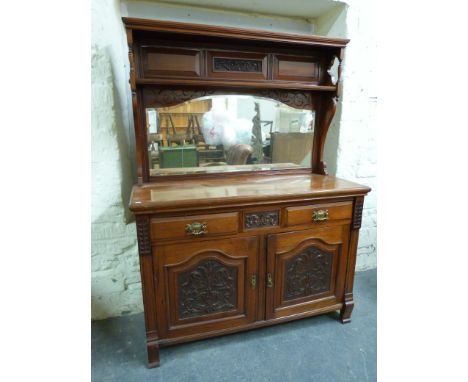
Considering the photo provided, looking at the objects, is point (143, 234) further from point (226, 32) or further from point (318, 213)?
point (226, 32)

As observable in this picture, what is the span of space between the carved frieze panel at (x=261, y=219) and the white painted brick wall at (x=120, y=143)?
0.76 m

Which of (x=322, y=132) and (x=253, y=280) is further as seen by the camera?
(x=322, y=132)

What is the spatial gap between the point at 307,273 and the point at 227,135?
0.93 metres

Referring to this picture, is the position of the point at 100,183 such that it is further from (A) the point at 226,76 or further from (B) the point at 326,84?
(B) the point at 326,84

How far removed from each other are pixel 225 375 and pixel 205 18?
1989mm

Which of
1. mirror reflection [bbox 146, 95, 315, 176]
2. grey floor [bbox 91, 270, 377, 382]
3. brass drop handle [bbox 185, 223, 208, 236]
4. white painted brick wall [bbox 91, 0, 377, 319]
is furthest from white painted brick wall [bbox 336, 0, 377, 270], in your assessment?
brass drop handle [bbox 185, 223, 208, 236]

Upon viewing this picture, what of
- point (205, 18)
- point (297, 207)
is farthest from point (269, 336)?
point (205, 18)

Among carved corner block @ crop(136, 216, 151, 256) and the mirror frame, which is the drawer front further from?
carved corner block @ crop(136, 216, 151, 256)

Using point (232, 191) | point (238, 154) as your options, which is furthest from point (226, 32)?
point (232, 191)

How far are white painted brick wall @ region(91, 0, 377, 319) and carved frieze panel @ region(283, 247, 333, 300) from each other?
2.35ft

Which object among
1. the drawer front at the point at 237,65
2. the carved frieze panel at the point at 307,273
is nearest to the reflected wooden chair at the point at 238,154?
the drawer front at the point at 237,65

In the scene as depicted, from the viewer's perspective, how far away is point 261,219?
134cm

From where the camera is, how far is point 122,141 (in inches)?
60.7
